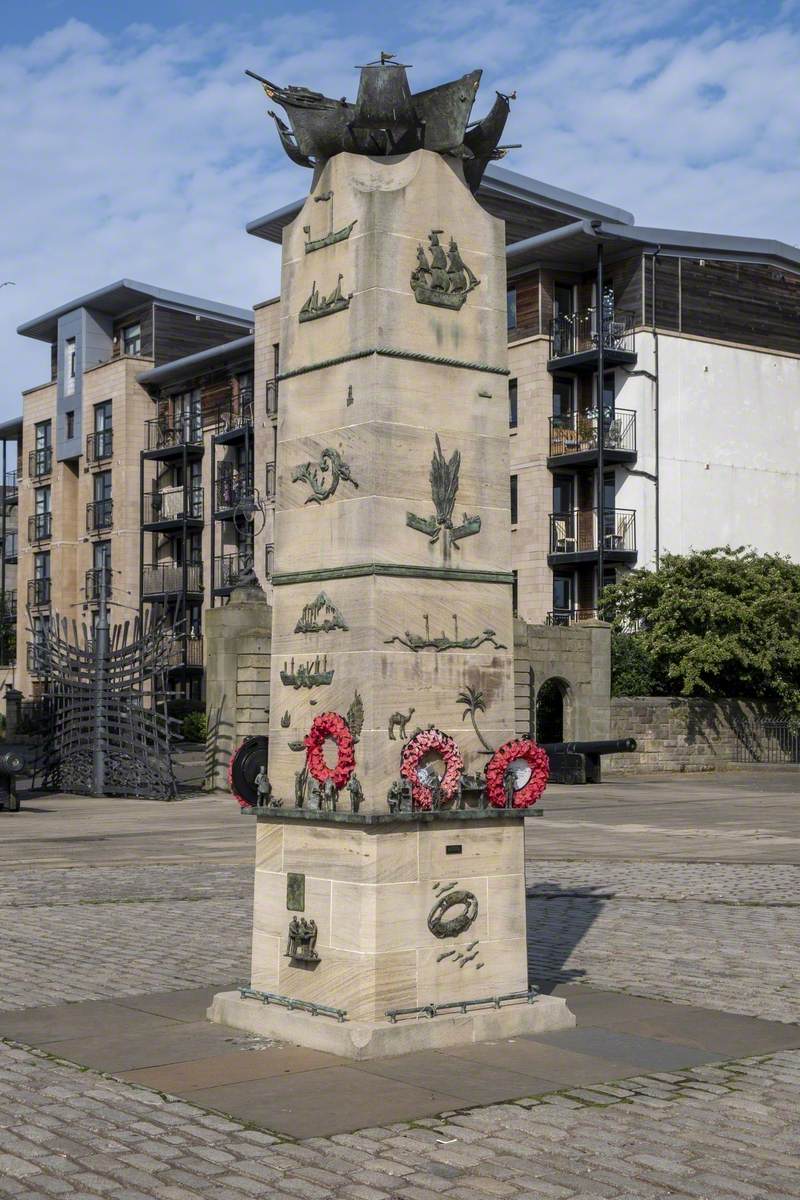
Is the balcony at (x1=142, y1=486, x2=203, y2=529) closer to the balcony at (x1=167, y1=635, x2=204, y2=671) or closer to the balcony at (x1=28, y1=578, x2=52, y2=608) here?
the balcony at (x1=167, y1=635, x2=204, y2=671)

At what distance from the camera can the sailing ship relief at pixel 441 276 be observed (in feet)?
28.9

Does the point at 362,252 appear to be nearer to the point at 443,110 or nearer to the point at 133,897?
the point at 443,110

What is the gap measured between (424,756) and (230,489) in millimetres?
47820

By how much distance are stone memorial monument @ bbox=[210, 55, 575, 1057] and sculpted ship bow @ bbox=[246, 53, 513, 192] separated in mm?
13

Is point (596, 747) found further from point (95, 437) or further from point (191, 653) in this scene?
point (95, 437)

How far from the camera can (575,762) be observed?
37219mm

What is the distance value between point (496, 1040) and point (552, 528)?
130 feet

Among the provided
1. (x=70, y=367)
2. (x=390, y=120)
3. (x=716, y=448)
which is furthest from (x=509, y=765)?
(x=70, y=367)

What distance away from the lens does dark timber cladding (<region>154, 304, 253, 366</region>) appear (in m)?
62.5

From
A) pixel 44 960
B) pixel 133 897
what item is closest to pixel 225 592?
pixel 133 897

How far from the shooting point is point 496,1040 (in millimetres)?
8453

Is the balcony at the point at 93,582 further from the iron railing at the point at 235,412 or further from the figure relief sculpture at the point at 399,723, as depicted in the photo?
the figure relief sculpture at the point at 399,723

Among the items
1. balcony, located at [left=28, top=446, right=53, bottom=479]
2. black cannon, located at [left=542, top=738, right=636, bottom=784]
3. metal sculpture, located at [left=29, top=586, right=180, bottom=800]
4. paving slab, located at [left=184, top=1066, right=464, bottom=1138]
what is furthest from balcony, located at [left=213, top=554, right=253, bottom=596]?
paving slab, located at [left=184, top=1066, right=464, bottom=1138]

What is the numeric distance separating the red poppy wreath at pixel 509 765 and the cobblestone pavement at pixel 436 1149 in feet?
5.99
